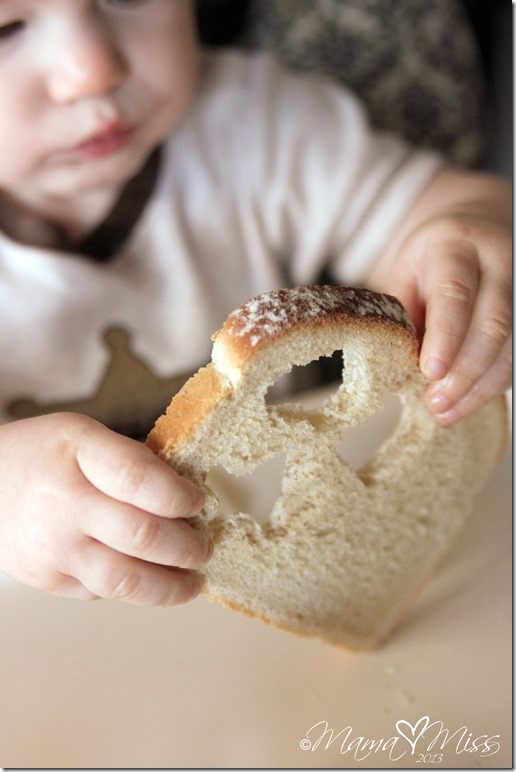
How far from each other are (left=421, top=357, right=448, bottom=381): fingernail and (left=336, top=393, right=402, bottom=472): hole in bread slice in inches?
5.5

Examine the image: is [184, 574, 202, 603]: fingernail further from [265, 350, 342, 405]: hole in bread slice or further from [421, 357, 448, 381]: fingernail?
[265, 350, 342, 405]: hole in bread slice

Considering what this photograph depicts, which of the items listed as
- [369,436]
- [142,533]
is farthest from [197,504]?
[369,436]

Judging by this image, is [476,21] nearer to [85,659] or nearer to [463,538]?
[463,538]

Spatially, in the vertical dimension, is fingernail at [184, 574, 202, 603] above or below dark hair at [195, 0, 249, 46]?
below

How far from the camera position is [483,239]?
1.79 ft

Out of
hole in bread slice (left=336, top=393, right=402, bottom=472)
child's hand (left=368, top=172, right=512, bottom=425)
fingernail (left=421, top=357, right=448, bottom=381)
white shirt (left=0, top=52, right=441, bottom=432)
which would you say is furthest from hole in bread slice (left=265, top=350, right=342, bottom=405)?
fingernail (left=421, top=357, right=448, bottom=381)

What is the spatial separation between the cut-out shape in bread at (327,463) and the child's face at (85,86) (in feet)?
0.98

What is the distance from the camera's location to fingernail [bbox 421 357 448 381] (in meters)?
0.44

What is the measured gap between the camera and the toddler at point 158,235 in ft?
1.43

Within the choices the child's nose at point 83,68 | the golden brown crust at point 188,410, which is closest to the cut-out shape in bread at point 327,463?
the golden brown crust at point 188,410

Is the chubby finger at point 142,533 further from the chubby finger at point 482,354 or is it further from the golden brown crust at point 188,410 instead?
the chubby finger at point 482,354

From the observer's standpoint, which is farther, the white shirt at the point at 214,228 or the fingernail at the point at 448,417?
the white shirt at the point at 214,228

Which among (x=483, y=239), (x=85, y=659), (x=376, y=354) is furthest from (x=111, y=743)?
(x=483, y=239)

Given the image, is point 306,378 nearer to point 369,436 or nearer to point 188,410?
point 369,436
